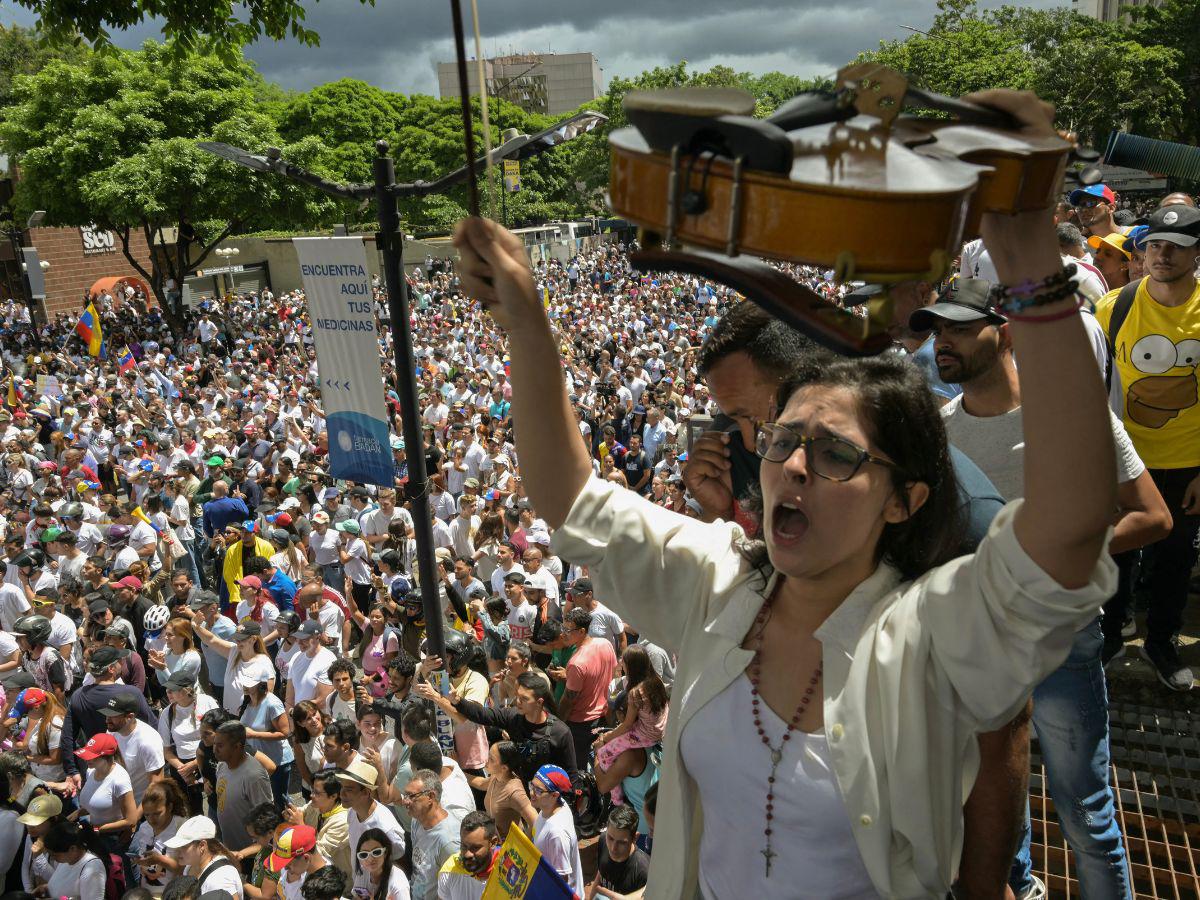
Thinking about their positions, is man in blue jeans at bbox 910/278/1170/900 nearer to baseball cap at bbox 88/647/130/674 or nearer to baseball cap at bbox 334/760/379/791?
baseball cap at bbox 334/760/379/791

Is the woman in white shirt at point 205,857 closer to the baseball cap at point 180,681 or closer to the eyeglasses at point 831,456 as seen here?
the baseball cap at point 180,681

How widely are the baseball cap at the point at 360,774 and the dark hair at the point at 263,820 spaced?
1.52 feet

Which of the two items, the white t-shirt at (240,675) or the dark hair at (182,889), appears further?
the white t-shirt at (240,675)

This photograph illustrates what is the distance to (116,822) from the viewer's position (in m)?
5.95

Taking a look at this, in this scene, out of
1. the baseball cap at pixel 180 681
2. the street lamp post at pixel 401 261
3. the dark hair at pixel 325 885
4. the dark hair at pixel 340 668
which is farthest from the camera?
the baseball cap at pixel 180 681

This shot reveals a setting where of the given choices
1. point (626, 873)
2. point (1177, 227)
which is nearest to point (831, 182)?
point (1177, 227)

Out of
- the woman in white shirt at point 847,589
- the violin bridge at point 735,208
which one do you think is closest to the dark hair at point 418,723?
the woman in white shirt at point 847,589

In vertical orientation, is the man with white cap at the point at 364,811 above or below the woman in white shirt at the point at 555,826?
below

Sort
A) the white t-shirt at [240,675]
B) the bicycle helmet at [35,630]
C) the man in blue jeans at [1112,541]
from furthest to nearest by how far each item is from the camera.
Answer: the bicycle helmet at [35,630] < the white t-shirt at [240,675] < the man in blue jeans at [1112,541]

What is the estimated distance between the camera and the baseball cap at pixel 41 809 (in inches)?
224

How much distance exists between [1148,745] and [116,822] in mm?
5904

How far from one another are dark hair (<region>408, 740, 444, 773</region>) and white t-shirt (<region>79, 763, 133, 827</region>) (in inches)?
88.8

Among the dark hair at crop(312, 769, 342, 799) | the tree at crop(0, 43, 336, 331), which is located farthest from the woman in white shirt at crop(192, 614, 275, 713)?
the tree at crop(0, 43, 336, 331)

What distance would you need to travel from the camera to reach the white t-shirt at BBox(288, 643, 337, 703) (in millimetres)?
6852
